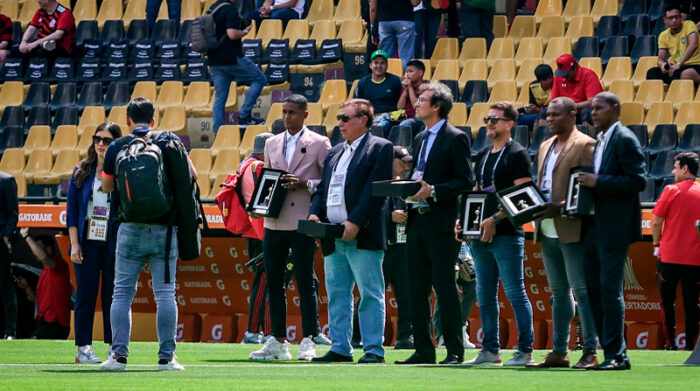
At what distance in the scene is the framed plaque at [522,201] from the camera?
32.7ft

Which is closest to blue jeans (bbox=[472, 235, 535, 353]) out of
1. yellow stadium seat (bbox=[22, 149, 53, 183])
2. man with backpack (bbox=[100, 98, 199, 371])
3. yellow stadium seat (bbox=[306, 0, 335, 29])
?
man with backpack (bbox=[100, 98, 199, 371])

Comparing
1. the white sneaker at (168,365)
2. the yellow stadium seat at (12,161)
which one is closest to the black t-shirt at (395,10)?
the yellow stadium seat at (12,161)

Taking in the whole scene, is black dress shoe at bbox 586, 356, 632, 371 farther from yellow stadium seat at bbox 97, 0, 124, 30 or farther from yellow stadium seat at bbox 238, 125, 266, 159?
yellow stadium seat at bbox 97, 0, 124, 30

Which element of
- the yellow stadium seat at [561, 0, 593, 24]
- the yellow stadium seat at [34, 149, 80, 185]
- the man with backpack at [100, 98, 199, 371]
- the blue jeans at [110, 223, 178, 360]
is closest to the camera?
the man with backpack at [100, 98, 199, 371]

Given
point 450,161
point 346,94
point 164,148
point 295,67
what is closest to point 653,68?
point 346,94

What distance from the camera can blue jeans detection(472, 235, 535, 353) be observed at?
1054 cm

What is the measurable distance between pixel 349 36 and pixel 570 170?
12.7 m

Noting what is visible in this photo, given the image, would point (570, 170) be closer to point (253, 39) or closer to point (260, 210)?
point (260, 210)

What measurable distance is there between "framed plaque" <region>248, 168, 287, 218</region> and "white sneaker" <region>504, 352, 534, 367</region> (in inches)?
88.9

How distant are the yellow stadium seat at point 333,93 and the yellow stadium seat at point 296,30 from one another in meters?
1.98

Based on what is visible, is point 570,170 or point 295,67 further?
point 295,67

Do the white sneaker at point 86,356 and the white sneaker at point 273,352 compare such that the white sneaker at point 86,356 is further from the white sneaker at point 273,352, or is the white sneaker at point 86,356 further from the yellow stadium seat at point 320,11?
the yellow stadium seat at point 320,11

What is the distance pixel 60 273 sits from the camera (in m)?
17.1

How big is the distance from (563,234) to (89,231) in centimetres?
377
